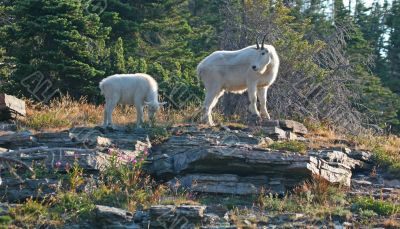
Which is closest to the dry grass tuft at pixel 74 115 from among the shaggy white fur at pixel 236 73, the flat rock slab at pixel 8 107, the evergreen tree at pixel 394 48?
the flat rock slab at pixel 8 107

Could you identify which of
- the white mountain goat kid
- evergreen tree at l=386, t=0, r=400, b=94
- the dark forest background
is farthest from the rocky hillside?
evergreen tree at l=386, t=0, r=400, b=94

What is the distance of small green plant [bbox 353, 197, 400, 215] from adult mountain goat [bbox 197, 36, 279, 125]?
17.2ft

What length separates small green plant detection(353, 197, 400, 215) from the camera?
41.2 ft

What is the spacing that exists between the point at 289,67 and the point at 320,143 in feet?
19.7

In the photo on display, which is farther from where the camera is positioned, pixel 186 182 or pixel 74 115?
pixel 74 115

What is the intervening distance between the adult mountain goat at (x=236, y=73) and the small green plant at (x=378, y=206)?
17.2ft

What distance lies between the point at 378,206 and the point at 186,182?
345cm

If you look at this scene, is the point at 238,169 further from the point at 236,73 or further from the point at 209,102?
the point at 236,73

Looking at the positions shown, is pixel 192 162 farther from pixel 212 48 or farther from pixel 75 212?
pixel 212 48

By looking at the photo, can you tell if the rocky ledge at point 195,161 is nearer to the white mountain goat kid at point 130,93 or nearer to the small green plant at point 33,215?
the small green plant at point 33,215

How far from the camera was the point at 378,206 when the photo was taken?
12641mm

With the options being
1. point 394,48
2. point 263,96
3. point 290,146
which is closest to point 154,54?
point 263,96

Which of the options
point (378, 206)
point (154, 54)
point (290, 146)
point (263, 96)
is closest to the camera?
point (378, 206)

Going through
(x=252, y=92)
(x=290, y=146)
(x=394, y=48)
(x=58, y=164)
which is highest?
(x=394, y=48)
